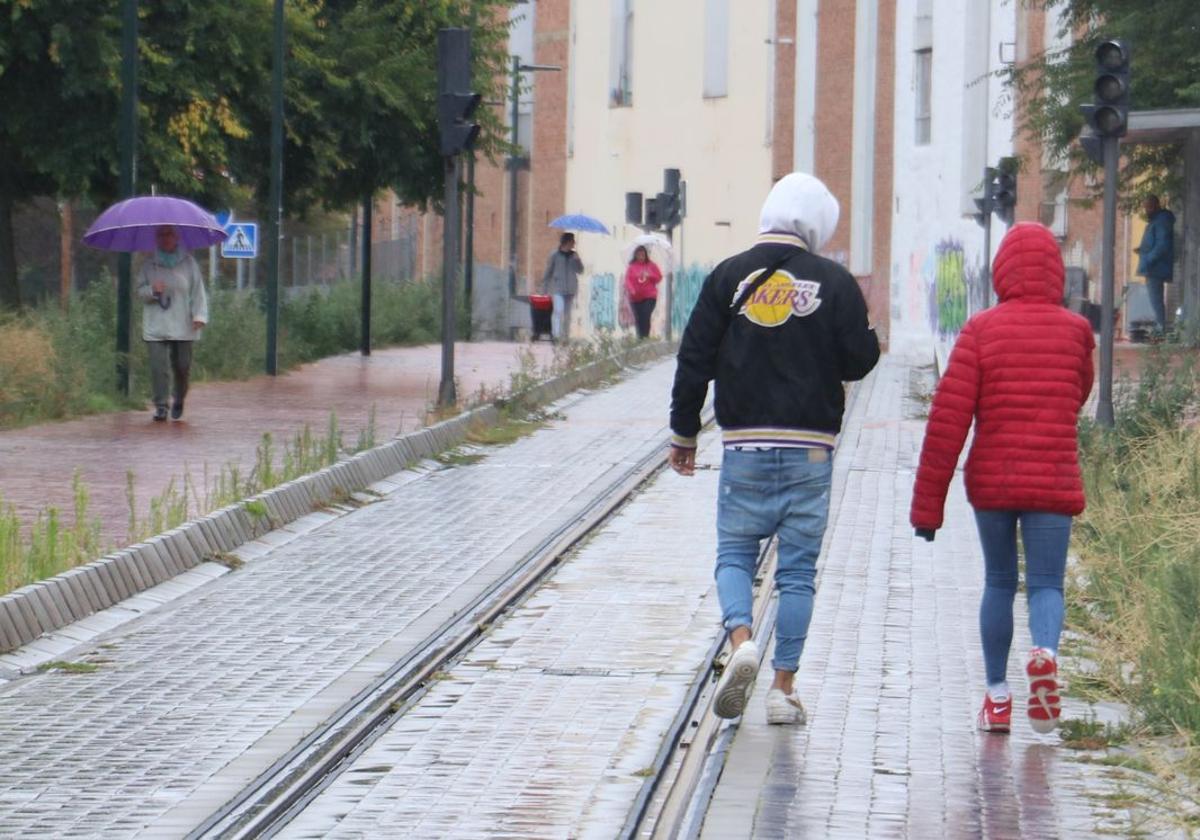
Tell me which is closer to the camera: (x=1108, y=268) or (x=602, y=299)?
(x=1108, y=268)

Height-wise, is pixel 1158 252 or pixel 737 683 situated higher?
pixel 1158 252

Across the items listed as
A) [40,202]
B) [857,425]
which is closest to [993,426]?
[857,425]

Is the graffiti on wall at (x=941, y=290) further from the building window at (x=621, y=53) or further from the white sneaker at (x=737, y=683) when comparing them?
the white sneaker at (x=737, y=683)

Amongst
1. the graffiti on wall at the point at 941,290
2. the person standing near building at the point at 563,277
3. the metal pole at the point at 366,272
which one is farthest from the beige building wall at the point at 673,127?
the metal pole at the point at 366,272

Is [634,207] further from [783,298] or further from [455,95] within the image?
[783,298]

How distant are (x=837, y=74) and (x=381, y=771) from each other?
4485 cm

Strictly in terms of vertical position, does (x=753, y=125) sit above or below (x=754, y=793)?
above

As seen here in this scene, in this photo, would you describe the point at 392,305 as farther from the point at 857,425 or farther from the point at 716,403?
the point at 716,403

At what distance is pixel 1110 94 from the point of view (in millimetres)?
16703

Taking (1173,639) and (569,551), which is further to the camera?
(569,551)

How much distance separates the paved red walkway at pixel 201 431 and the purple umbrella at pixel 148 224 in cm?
142

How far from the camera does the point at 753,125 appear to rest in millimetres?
53656

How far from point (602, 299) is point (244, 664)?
162 feet

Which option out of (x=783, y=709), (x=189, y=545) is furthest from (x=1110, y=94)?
(x=783, y=709)
